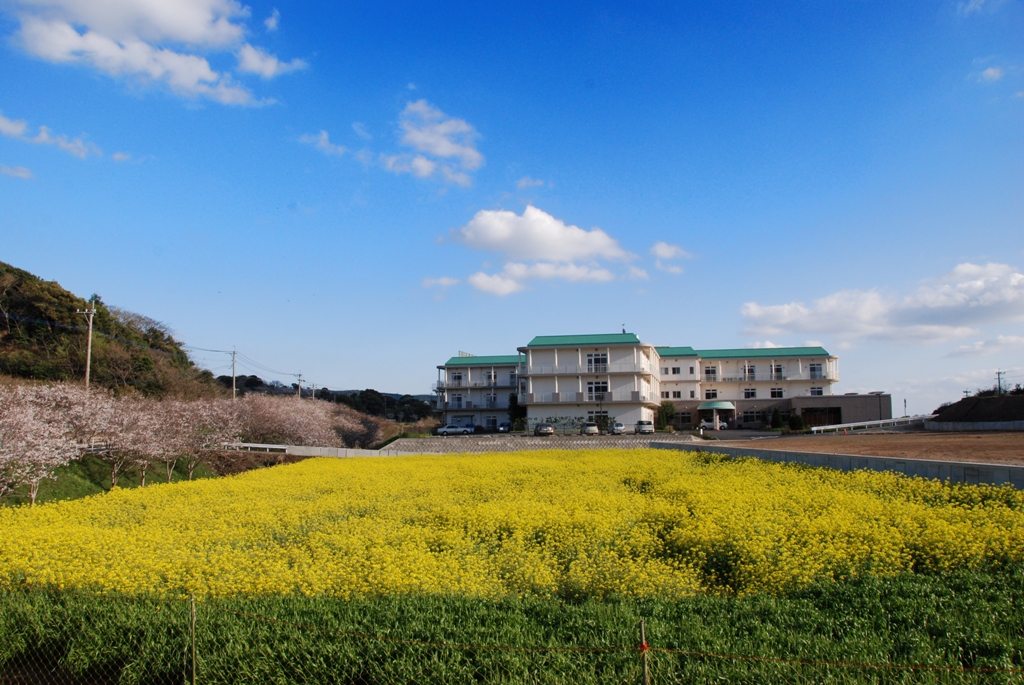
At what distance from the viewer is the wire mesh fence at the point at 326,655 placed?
188 inches

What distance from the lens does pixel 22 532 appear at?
34.1 feet

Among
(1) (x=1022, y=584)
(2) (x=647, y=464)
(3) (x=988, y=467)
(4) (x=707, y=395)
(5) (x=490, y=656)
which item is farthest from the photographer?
(4) (x=707, y=395)

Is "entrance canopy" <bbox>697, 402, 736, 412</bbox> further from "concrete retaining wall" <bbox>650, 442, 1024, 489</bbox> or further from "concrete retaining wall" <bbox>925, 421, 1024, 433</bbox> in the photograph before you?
"concrete retaining wall" <bbox>650, 442, 1024, 489</bbox>

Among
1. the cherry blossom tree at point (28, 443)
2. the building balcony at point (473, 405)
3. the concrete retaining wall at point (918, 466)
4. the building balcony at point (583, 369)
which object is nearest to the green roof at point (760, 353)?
the building balcony at point (583, 369)

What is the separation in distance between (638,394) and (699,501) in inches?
1675

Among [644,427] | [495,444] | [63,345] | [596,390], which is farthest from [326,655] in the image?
[596,390]

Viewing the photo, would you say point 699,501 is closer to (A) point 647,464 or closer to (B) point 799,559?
(B) point 799,559

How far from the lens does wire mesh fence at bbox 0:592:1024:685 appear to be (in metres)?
4.78

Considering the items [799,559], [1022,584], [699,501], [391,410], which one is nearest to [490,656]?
[799,559]

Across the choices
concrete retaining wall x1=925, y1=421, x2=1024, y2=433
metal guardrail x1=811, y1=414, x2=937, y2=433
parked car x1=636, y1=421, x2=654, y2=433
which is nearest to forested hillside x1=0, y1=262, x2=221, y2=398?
parked car x1=636, y1=421, x2=654, y2=433

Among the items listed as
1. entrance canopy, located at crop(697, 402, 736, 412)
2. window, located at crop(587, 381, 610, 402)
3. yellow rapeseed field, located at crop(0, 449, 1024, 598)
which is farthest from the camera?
entrance canopy, located at crop(697, 402, 736, 412)

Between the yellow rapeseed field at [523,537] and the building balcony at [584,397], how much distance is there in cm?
3849

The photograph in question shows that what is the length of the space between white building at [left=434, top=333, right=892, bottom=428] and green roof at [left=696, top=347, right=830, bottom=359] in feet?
0.31

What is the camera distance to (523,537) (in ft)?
33.5
